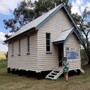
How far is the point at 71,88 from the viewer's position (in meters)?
13.5

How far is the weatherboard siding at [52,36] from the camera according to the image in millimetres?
19672

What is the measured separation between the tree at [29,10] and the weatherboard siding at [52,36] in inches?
633

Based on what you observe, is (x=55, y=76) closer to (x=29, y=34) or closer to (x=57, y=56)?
(x=57, y=56)

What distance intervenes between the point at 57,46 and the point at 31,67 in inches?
129

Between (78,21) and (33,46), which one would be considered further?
(78,21)

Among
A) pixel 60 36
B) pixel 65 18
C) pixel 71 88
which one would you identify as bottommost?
pixel 71 88

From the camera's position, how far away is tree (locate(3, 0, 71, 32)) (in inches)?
1532

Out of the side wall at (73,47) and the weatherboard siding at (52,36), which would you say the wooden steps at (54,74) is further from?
the side wall at (73,47)

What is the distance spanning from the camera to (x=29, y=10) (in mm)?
40594

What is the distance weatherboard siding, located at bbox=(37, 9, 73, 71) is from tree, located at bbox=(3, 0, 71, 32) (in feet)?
52.8

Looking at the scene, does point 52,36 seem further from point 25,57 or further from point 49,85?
point 49,85

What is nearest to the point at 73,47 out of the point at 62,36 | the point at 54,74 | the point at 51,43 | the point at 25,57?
the point at 62,36

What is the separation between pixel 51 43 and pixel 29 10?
21.2 meters

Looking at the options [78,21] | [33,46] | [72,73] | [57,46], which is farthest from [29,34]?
[78,21]
